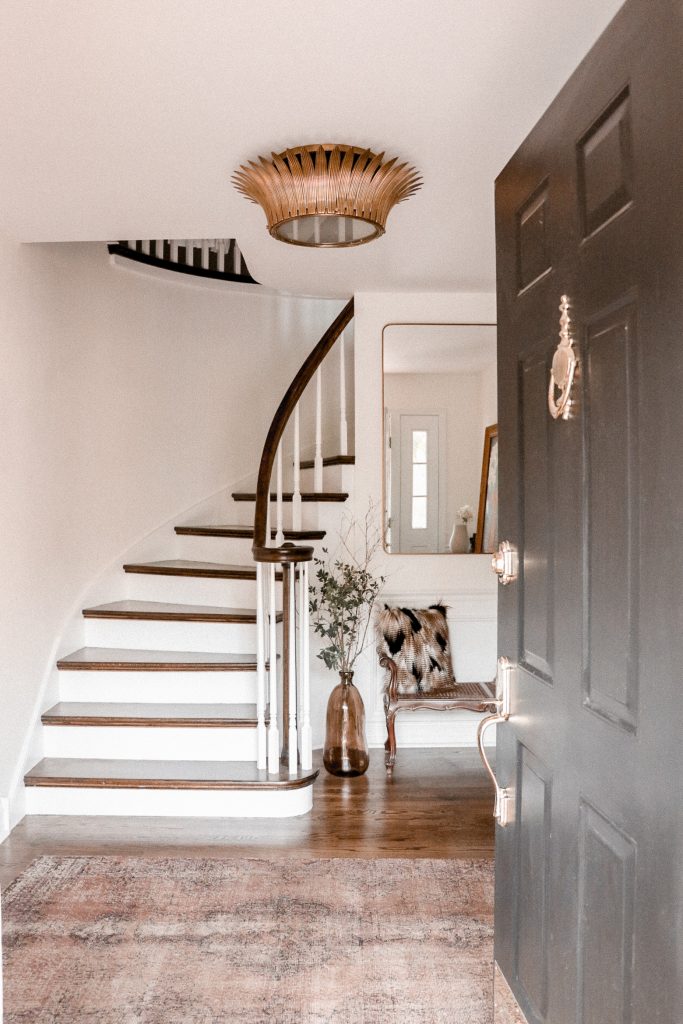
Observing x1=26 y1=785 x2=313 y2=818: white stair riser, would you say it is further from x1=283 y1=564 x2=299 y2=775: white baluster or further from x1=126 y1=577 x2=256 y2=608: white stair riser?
x1=126 y1=577 x2=256 y2=608: white stair riser

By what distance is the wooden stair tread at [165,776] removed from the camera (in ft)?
11.0

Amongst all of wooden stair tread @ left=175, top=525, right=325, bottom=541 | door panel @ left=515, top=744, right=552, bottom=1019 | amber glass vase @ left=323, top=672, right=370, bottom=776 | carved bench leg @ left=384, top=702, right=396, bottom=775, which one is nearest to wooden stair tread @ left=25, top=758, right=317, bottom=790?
amber glass vase @ left=323, top=672, right=370, bottom=776

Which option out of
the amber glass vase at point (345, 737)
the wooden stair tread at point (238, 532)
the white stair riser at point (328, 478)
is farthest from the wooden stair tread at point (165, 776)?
the white stair riser at point (328, 478)

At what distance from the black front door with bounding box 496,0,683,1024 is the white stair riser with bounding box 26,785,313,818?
172 centimetres

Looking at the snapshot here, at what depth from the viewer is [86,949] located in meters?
2.43

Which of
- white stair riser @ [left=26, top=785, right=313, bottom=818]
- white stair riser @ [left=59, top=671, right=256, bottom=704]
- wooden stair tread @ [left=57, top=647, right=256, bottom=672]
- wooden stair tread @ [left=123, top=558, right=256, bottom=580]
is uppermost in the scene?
wooden stair tread @ [left=123, top=558, right=256, bottom=580]

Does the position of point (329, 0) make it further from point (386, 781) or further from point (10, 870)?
point (386, 781)

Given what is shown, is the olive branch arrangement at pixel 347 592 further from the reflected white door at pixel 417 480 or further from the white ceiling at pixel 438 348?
the white ceiling at pixel 438 348

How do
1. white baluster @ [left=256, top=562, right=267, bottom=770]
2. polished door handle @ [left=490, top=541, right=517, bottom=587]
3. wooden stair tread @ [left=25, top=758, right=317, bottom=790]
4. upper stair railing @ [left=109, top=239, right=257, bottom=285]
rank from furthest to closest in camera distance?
upper stair railing @ [left=109, top=239, right=257, bottom=285], white baluster @ [left=256, top=562, right=267, bottom=770], wooden stair tread @ [left=25, top=758, right=317, bottom=790], polished door handle @ [left=490, top=541, right=517, bottom=587]

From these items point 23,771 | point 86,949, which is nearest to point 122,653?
point 23,771

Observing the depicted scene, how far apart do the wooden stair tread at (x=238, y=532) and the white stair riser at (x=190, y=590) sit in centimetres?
34

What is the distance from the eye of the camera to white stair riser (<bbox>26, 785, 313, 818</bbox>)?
3.38 metres

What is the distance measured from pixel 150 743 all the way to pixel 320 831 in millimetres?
882

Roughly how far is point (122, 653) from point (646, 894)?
337cm
